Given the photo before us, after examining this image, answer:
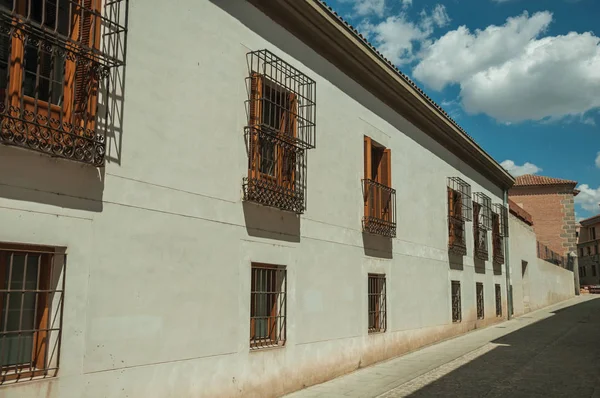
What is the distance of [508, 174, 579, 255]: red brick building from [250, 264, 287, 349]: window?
3709 centimetres

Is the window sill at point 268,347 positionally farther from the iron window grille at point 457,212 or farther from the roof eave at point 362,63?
the iron window grille at point 457,212

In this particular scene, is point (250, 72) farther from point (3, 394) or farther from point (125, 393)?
point (3, 394)

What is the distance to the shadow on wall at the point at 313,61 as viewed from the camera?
7.30 meters

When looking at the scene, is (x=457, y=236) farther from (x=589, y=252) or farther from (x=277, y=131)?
(x=589, y=252)

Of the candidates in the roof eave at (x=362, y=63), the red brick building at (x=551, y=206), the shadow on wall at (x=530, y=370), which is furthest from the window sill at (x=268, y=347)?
the red brick building at (x=551, y=206)

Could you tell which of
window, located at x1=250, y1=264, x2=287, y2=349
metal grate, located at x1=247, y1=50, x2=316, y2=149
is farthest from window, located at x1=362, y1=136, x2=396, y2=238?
window, located at x1=250, y1=264, x2=287, y2=349

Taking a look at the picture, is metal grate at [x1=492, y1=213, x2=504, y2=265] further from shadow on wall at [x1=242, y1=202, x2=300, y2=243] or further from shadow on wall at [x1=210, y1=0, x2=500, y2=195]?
shadow on wall at [x1=242, y1=202, x2=300, y2=243]

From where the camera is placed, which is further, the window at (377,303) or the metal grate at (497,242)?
the metal grate at (497,242)

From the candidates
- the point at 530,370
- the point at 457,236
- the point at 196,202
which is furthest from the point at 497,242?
the point at 196,202

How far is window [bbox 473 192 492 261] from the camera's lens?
55.2 feet

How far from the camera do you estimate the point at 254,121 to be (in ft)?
23.9

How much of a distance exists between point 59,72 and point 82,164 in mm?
879

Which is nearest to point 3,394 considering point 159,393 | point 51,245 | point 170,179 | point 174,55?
point 51,245

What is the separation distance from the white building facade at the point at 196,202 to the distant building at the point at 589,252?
56.9m
